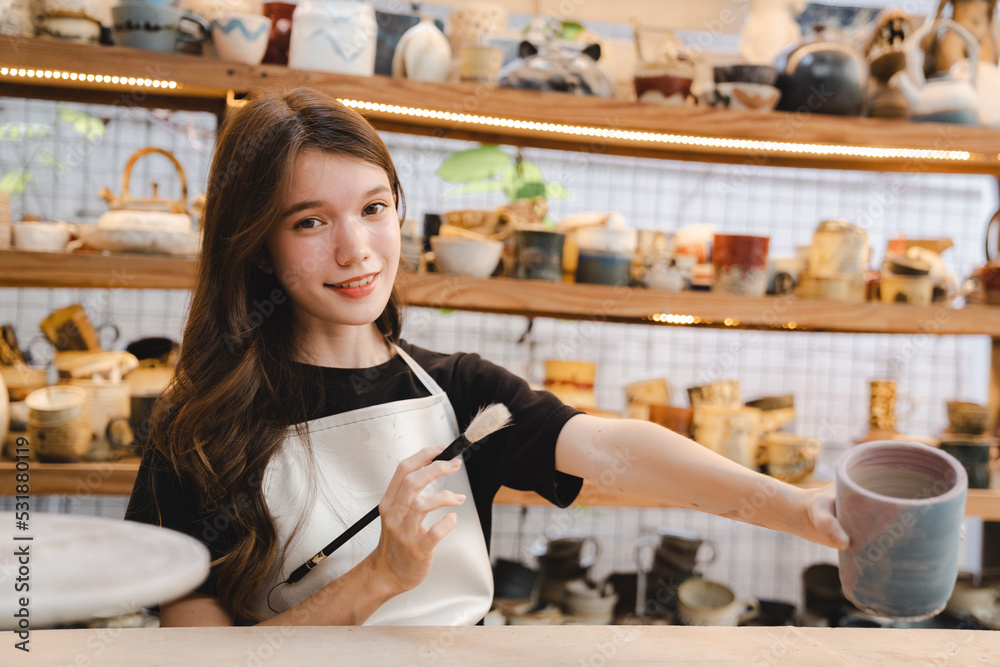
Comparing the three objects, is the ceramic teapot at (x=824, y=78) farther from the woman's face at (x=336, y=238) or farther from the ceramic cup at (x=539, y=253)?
the woman's face at (x=336, y=238)

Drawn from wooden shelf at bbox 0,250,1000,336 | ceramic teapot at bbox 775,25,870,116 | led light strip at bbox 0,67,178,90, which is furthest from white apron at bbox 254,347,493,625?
ceramic teapot at bbox 775,25,870,116

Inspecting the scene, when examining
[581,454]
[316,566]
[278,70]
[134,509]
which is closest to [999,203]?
[581,454]

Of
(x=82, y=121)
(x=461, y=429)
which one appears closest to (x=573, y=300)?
(x=461, y=429)

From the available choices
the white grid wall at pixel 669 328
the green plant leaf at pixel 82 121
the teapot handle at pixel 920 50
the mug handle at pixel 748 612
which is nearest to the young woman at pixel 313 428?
the mug handle at pixel 748 612

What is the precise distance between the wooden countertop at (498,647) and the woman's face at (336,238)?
1.45 ft

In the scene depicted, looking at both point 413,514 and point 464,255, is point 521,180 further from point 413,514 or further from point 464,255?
point 413,514

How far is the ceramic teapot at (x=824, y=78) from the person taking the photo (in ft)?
6.19

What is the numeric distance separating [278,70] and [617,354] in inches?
92.7

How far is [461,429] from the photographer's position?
50.0 inches

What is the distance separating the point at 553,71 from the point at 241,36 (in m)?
0.69

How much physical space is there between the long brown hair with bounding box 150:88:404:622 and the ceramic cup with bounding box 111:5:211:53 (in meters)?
0.68

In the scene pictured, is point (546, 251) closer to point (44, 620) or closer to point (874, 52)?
point (874, 52)

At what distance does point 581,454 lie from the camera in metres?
1.12

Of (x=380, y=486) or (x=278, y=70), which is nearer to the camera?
(x=380, y=486)
